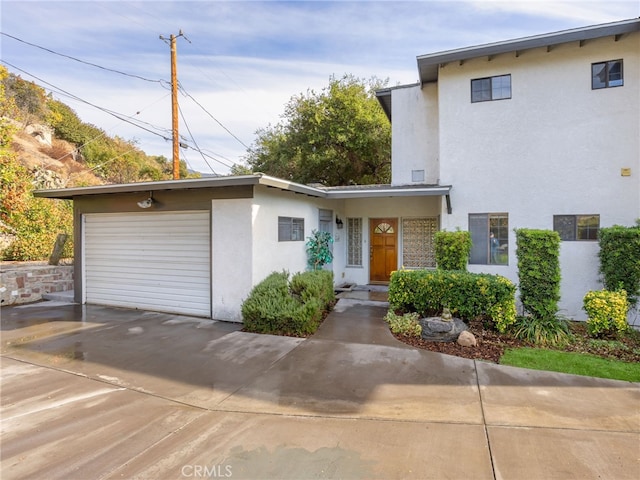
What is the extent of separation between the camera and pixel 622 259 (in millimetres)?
6980

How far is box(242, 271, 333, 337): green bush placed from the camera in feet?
21.7

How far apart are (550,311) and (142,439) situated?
6.59 metres

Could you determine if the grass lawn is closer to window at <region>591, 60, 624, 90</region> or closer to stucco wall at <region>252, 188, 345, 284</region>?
stucco wall at <region>252, 188, 345, 284</region>

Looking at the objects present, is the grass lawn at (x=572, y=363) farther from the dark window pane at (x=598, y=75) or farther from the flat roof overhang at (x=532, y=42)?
the flat roof overhang at (x=532, y=42)

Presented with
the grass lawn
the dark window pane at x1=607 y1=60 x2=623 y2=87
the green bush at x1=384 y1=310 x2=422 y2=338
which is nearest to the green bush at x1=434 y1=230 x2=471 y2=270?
the green bush at x1=384 y1=310 x2=422 y2=338

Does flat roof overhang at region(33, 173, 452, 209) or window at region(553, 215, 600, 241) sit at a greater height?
flat roof overhang at region(33, 173, 452, 209)

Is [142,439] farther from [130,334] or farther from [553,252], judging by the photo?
[553,252]

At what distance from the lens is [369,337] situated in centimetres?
637

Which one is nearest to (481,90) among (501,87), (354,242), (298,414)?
(501,87)

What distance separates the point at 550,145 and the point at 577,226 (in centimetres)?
201

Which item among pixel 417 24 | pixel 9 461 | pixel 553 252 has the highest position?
pixel 417 24

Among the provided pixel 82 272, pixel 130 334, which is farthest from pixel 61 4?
pixel 130 334

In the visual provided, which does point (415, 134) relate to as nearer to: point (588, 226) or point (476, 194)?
point (476, 194)

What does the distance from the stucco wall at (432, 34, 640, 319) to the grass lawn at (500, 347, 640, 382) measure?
3324mm
